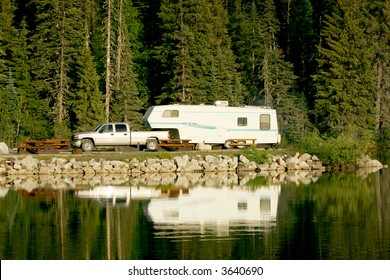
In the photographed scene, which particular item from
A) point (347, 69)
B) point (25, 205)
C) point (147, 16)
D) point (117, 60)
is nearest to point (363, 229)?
point (25, 205)

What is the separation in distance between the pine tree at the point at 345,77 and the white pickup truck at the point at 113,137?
27940mm

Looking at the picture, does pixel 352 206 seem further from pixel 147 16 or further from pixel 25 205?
pixel 147 16

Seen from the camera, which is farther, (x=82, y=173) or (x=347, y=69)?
(x=347, y=69)

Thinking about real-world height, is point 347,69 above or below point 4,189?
above

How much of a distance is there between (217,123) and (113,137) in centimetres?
599

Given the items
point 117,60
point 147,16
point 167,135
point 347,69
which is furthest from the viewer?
point 147,16

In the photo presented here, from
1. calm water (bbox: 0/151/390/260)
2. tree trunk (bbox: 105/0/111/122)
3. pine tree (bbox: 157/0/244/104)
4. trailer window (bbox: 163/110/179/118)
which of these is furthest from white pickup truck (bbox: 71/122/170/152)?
pine tree (bbox: 157/0/244/104)

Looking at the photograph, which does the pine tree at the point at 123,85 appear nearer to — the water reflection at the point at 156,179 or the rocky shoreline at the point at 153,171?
the rocky shoreline at the point at 153,171

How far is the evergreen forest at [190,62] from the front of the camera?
63.6 metres

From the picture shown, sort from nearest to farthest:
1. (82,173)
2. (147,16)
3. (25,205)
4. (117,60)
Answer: (25,205), (82,173), (117,60), (147,16)

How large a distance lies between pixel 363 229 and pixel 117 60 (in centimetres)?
4224

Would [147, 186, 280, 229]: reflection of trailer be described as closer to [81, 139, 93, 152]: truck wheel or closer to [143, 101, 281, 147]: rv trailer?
[81, 139, 93, 152]: truck wheel

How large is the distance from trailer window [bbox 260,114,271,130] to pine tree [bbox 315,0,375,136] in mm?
22693

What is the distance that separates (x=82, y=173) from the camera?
45438 millimetres
